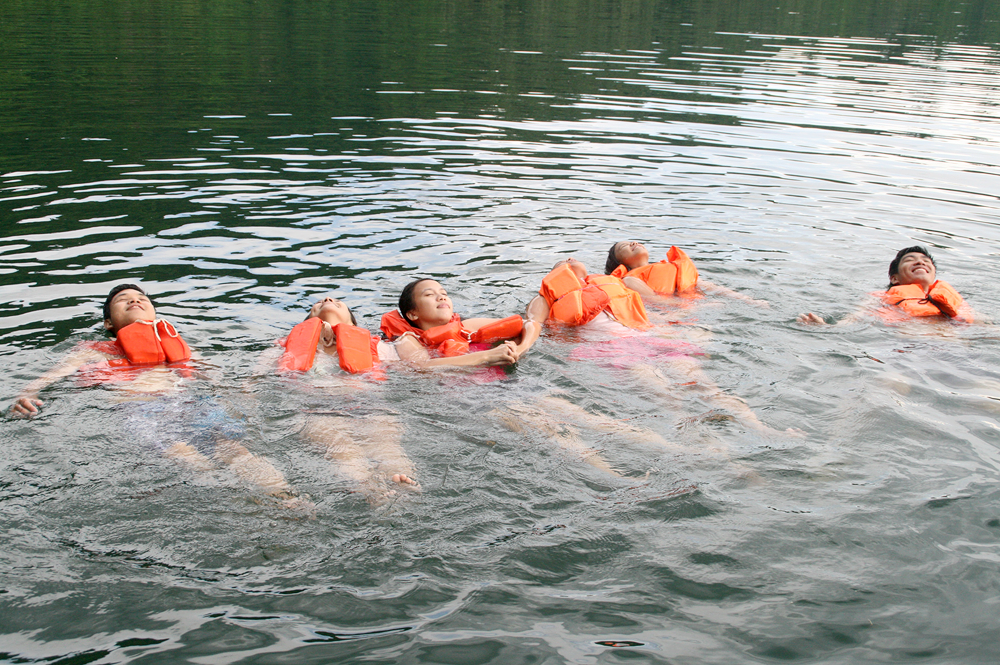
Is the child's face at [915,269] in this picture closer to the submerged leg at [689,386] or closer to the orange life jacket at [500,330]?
the submerged leg at [689,386]

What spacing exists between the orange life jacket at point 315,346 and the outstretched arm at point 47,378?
145cm

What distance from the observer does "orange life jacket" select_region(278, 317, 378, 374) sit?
618cm

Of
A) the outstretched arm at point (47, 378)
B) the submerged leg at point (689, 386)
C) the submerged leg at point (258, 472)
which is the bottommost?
the submerged leg at point (258, 472)

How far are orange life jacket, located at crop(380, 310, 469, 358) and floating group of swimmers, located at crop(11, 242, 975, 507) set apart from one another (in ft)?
0.04

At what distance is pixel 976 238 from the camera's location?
10297 mm

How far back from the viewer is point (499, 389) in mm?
6000

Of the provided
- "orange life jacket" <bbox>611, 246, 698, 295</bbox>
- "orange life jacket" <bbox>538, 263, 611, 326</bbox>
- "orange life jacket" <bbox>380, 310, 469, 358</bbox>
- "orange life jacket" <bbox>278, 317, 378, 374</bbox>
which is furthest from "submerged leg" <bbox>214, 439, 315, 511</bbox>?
"orange life jacket" <bbox>611, 246, 698, 295</bbox>

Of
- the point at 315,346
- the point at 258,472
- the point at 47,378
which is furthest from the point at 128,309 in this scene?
the point at 258,472

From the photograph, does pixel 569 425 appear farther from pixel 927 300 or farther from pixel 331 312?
pixel 927 300

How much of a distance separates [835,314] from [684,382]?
2.48m

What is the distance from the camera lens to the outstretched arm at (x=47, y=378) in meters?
5.23

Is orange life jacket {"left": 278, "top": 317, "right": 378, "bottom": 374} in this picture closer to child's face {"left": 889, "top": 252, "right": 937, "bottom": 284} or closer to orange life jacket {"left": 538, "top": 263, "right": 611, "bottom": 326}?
orange life jacket {"left": 538, "top": 263, "right": 611, "bottom": 326}

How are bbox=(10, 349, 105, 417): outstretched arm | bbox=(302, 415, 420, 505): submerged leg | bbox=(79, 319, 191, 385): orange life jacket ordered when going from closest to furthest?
1. bbox=(302, 415, 420, 505): submerged leg
2. bbox=(10, 349, 105, 417): outstretched arm
3. bbox=(79, 319, 191, 385): orange life jacket

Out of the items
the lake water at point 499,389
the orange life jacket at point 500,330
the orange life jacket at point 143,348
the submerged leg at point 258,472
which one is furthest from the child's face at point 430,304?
the submerged leg at point 258,472
